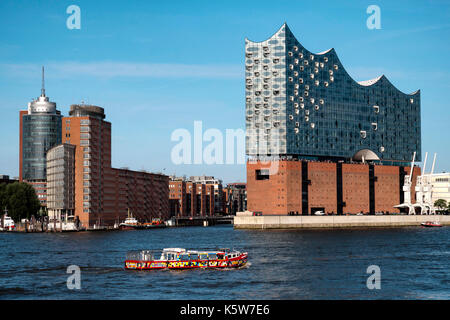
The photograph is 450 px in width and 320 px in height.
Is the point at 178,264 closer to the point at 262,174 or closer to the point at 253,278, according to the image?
the point at 253,278

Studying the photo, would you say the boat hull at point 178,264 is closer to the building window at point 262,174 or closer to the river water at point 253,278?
the river water at point 253,278

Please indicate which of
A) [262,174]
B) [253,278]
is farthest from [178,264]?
[262,174]

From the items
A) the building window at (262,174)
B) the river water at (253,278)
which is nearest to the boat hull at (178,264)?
the river water at (253,278)

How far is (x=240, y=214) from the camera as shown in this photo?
645 ft

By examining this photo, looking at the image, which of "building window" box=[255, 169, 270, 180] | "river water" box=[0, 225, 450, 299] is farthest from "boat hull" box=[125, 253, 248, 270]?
"building window" box=[255, 169, 270, 180]

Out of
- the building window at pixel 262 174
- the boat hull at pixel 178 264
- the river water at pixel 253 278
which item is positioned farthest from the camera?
the building window at pixel 262 174

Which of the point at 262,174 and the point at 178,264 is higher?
the point at 262,174

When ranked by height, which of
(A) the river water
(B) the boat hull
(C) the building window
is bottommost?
(A) the river water

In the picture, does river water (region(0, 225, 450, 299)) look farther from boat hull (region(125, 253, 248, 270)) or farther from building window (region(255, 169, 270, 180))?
building window (region(255, 169, 270, 180))

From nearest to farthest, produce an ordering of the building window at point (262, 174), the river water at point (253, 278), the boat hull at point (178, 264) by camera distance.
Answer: the river water at point (253, 278), the boat hull at point (178, 264), the building window at point (262, 174)

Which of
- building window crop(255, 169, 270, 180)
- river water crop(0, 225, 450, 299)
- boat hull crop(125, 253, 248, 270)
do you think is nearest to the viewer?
river water crop(0, 225, 450, 299)

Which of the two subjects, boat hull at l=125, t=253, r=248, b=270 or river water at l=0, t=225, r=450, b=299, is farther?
boat hull at l=125, t=253, r=248, b=270
